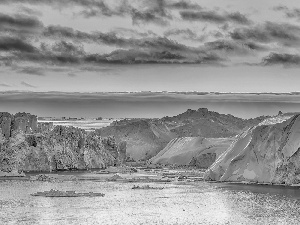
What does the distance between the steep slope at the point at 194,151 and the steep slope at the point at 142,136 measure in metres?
10.6

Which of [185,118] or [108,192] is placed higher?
[185,118]

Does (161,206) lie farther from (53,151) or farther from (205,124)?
(205,124)

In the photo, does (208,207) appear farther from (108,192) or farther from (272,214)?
(108,192)

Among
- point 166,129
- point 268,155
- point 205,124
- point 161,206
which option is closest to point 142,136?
point 166,129

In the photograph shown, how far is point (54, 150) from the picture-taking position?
51250 mm

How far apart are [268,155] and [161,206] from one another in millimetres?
10183

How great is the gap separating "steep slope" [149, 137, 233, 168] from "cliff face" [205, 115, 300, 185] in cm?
1810

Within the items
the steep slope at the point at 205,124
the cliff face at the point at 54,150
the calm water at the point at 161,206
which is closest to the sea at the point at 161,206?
the calm water at the point at 161,206

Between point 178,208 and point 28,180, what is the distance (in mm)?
18167

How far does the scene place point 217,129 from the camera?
264 ft

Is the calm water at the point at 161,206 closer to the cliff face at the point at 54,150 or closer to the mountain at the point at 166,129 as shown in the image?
the cliff face at the point at 54,150

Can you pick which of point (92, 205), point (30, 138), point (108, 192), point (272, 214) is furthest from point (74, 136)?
point (272, 214)

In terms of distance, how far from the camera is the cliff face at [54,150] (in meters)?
48.0

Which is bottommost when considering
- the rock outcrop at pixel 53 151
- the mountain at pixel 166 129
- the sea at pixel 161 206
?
the sea at pixel 161 206
